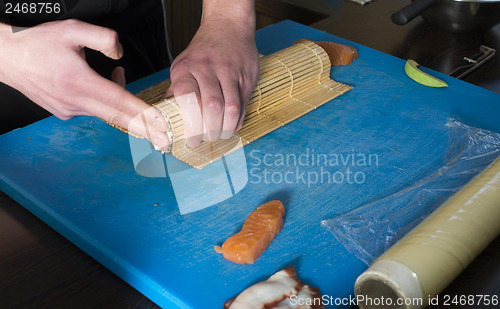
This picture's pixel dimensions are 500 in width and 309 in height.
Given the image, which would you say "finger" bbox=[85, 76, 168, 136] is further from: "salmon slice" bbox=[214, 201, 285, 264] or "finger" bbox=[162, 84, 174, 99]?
"salmon slice" bbox=[214, 201, 285, 264]

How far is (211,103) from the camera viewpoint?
148cm

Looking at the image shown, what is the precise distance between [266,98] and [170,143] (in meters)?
0.43

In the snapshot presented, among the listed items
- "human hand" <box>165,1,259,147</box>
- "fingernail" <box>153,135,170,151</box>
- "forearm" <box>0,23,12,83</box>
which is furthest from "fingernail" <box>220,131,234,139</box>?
"forearm" <box>0,23,12,83</box>

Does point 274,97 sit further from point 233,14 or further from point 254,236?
point 254,236

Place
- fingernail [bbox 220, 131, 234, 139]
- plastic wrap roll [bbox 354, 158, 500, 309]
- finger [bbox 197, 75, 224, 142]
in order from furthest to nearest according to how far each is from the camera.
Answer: fingernail [bbox 220, 131, 234, 139] → finger [bbox 197, 75, 224, 142] → plastic wrap roll [bbox 354, 158, 500, 309]

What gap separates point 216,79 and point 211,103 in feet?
0.36

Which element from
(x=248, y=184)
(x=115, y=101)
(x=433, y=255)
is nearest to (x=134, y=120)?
(x=115, y=101)

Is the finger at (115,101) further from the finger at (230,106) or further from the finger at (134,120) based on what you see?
the finger at (230,106)

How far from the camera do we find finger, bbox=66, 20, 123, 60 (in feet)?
4.25

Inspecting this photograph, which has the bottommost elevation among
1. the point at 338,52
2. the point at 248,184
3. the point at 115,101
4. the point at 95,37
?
the point at 248,184

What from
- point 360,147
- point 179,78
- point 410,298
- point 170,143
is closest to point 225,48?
point 179,78

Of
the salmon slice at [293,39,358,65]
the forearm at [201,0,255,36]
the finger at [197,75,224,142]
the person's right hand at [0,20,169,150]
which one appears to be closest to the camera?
the person's right hand at [0,20,169,150]

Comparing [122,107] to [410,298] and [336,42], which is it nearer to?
[410,298]

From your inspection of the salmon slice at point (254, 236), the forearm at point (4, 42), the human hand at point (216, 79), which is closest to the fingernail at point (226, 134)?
the human hand at point (216, 79)
